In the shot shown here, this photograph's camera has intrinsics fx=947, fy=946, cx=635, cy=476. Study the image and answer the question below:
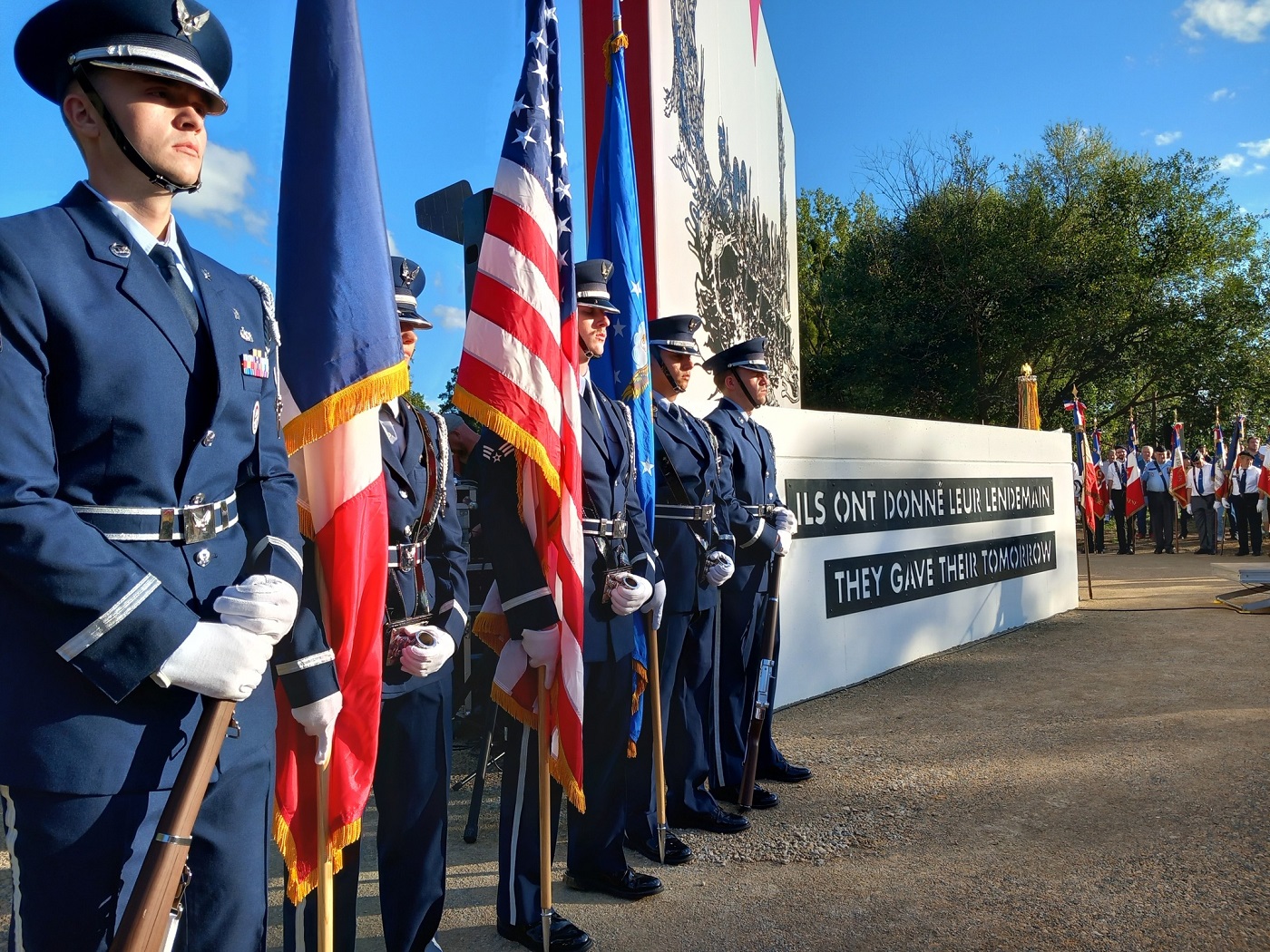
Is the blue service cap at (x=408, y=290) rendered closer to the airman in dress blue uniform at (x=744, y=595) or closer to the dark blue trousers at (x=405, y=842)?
the dark blue trousers at (x=405, y=842)

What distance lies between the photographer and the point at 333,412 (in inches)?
94.8

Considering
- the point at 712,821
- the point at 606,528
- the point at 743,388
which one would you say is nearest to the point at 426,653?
the point at 606,528

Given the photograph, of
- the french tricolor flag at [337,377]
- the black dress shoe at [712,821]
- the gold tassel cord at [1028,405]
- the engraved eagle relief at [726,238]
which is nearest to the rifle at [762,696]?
the black dress shoe at [712,821]

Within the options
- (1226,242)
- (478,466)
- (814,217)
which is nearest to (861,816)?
(478,466)

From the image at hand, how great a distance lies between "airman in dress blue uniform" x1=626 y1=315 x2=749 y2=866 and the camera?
4133mm

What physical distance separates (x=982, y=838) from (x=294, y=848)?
2748 millimetres

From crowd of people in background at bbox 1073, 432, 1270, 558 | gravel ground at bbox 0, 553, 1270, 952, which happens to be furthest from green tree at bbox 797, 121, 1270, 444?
gravel ground at bbox 0, 553, 1270, 952

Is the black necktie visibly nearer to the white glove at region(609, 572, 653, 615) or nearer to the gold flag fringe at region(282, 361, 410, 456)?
the gold flag fringe at region(282, 361, 410, 456)

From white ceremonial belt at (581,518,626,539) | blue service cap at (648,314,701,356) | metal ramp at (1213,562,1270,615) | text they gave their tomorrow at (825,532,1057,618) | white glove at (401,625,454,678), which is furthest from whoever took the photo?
metal ramp at (1213,562,1270,615)

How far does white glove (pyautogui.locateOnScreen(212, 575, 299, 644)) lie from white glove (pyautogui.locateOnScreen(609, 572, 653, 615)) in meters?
1.86

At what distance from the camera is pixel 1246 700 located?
235 inches

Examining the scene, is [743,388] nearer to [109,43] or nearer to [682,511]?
[682,511]

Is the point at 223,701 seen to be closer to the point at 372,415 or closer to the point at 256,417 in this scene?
the point at 256,417

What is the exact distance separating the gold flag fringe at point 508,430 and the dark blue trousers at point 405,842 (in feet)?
2.55
